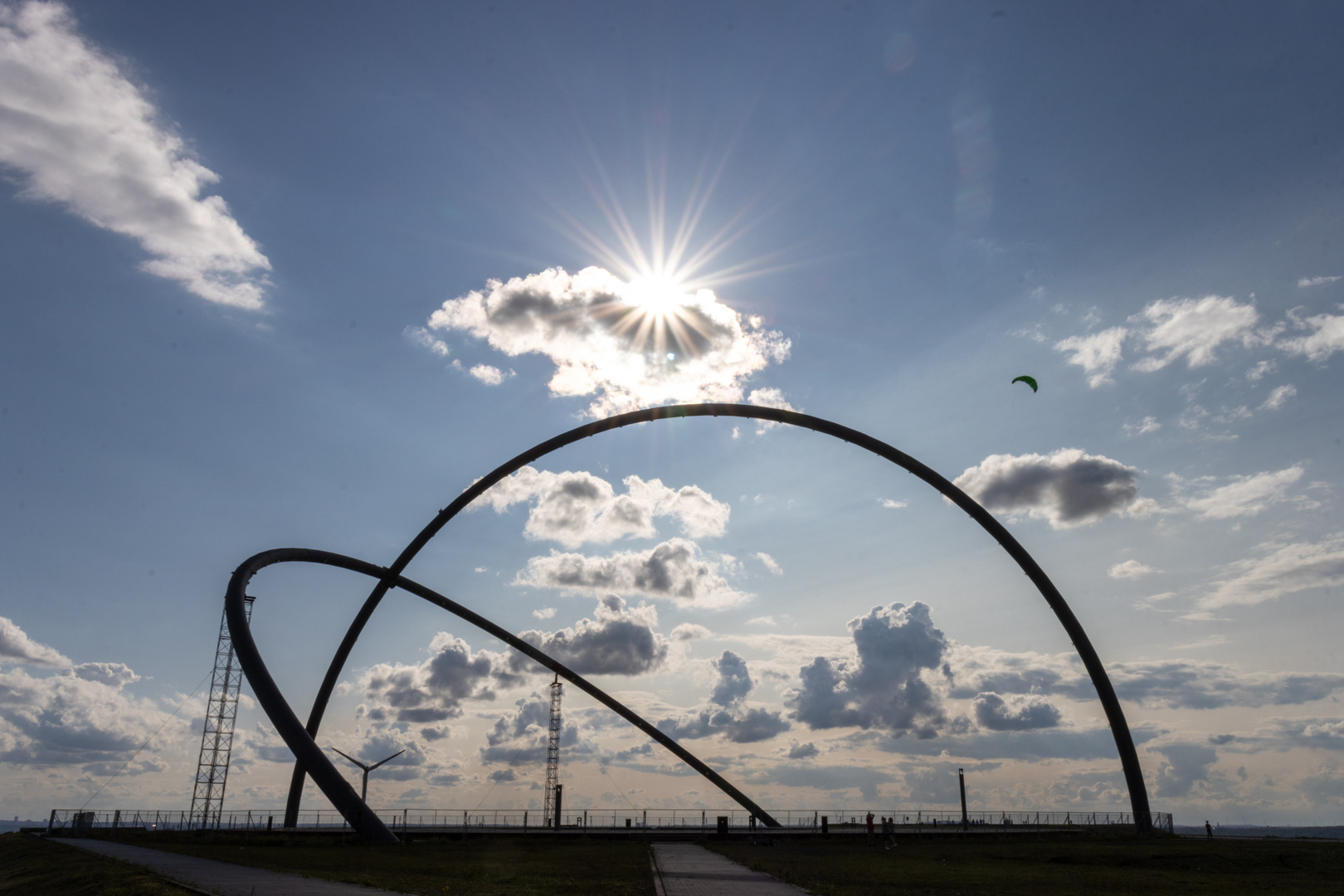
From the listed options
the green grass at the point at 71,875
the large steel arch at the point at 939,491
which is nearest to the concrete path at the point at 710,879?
the green grass at the point at 71,875

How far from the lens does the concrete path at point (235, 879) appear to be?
1942cm

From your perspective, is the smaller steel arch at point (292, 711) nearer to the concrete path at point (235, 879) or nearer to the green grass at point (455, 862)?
the green grass at point (455, 862)

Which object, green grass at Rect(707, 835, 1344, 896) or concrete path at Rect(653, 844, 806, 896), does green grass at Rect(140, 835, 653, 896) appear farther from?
green grass at Rect(707, 835, 1344, 896)

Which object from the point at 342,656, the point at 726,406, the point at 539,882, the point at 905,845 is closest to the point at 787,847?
the point at 905,845

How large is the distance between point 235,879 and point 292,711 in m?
26.7

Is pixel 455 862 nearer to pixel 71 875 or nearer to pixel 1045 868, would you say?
pixel 71 875

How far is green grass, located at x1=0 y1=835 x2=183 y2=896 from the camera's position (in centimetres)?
2088

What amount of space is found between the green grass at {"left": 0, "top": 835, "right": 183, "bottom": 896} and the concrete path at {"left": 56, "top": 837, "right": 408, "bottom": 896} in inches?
31.2

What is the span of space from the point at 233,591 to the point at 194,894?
40.5 metres

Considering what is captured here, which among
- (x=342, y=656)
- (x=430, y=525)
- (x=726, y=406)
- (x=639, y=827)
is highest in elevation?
(x=726, y=406)

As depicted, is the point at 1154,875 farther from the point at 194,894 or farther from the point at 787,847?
the point at 194,894

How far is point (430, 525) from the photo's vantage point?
228 ft

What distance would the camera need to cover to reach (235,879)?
22531 mm

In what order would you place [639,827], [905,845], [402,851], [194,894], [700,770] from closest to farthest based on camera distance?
[194,894] < [402,851] < [905,845] < [639,827] < [700,770]
